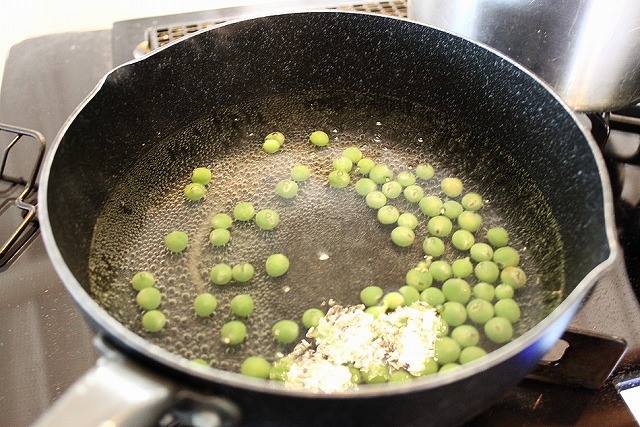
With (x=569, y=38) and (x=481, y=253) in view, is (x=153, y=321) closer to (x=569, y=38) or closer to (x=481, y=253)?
(x=481, y=253)

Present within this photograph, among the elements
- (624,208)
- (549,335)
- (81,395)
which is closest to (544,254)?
(624,208)

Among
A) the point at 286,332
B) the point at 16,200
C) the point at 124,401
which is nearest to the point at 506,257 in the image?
the point at 286,332

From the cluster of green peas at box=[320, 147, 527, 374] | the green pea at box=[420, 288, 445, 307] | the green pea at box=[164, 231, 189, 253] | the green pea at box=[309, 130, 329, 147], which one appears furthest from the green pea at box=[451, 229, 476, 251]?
the green pea at box=[164, 231, 189, 253]

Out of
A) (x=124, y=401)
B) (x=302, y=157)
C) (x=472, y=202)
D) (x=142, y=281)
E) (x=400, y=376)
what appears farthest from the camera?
(x=302, y=157)

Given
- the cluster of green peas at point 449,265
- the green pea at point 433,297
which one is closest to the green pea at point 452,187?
the cluster of green peas at point 449,265

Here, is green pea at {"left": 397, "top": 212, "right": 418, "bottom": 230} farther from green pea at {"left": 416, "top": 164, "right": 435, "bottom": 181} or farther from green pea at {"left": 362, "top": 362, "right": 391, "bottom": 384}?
green pea at {"left": 362, "top": 362, "right": 391, "bottom": 384}

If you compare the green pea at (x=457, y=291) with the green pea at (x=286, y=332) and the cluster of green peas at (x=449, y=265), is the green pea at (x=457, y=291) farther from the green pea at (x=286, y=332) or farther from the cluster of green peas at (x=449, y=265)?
the green pea at (x=286, y=332)

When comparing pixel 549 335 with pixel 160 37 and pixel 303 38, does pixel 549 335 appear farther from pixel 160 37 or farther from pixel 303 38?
pixel 160 37
